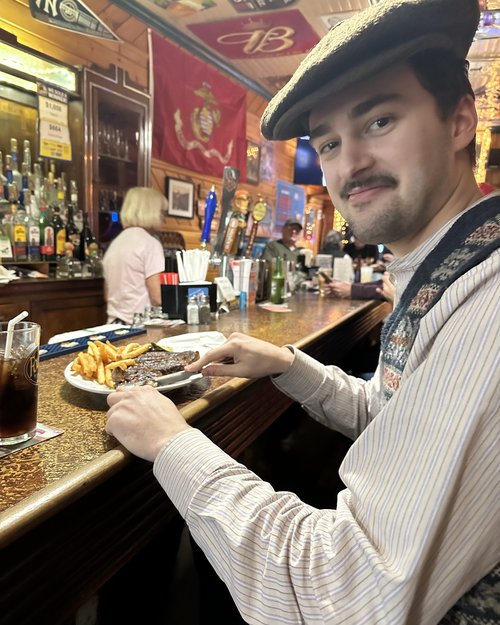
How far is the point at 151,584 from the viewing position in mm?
1257

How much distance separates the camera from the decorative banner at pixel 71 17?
3.18m

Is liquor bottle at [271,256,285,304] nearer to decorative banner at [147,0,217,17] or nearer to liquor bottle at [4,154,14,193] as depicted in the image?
liquor bottle at [4,154,14,193]

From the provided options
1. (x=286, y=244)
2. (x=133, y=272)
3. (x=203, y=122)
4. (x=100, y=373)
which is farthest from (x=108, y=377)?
(x=286, y=244)

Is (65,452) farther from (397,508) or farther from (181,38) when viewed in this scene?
(181,38)

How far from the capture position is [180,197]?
4.93m

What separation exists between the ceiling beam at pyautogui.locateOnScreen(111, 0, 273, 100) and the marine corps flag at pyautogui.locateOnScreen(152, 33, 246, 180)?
0.11 m

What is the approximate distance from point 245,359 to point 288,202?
7.01 meters

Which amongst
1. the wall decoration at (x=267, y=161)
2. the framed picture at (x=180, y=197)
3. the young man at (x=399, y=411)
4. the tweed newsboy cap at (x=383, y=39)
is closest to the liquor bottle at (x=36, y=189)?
the framed picture at (x=180, y=197)

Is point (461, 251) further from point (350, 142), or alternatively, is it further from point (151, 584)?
point (151, 584)

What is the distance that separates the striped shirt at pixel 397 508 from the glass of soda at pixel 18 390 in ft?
0.90

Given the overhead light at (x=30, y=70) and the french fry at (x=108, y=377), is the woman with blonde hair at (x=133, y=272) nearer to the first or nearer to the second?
the overhead light at (x=30, y=70)

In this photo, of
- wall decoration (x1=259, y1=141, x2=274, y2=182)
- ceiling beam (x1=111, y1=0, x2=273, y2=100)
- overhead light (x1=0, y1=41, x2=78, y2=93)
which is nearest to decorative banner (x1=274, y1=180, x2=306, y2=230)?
wall decoration (x1=259, y1=141, x2=274, y2=182)

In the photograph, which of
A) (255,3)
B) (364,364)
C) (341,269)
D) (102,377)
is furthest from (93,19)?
(102,377)

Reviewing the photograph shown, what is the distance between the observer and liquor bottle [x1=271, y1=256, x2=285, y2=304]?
279cm
